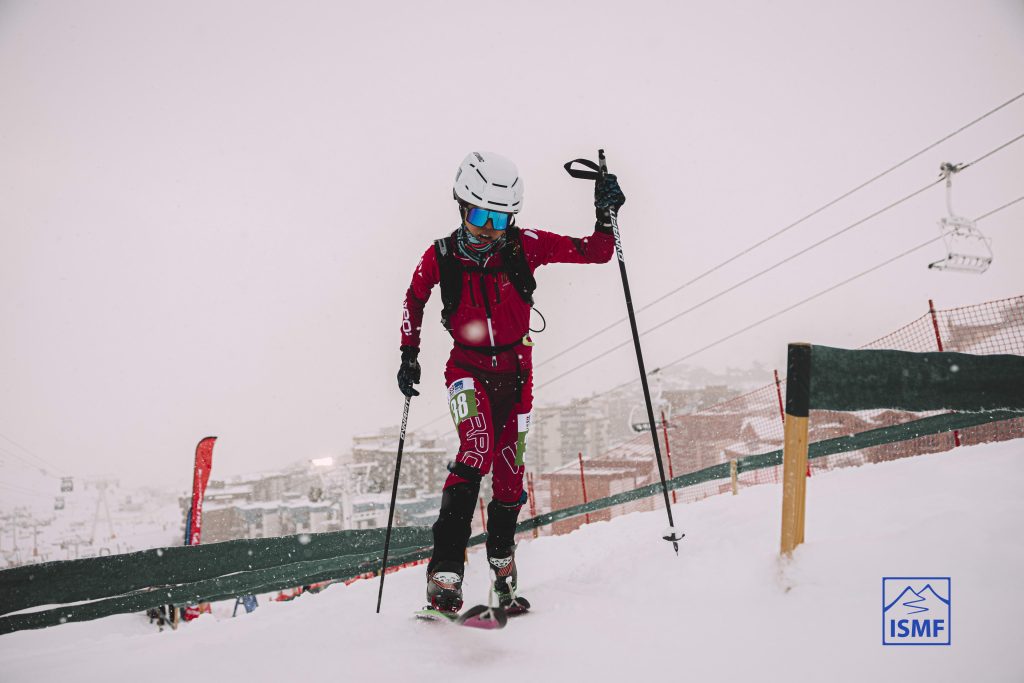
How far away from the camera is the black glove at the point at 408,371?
10.6 feet

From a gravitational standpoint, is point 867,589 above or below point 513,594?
above

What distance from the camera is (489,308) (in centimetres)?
311

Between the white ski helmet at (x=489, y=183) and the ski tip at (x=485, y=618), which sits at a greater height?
the white ski helmet at (x=489, y=183)

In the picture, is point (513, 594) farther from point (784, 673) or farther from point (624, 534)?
point (624, 534)

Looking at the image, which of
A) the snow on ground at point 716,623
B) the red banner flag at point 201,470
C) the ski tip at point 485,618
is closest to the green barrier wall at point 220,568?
the snow on ground at point 716,623

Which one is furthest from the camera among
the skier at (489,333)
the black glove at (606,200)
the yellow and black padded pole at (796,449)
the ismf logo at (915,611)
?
the black glove at (606,200)

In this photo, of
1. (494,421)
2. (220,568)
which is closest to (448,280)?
(494,421)

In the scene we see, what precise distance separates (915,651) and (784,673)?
39 cm

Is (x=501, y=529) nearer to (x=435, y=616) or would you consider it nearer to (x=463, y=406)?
(x=435, y=616)

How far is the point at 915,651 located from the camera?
1.52 m

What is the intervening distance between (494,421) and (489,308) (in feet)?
2.30

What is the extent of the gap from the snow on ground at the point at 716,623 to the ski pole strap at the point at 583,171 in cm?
245

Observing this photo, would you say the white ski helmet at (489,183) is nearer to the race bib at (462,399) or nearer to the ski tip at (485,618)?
the race bib at (462,399)

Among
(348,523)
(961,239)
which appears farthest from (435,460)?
(961,239)
